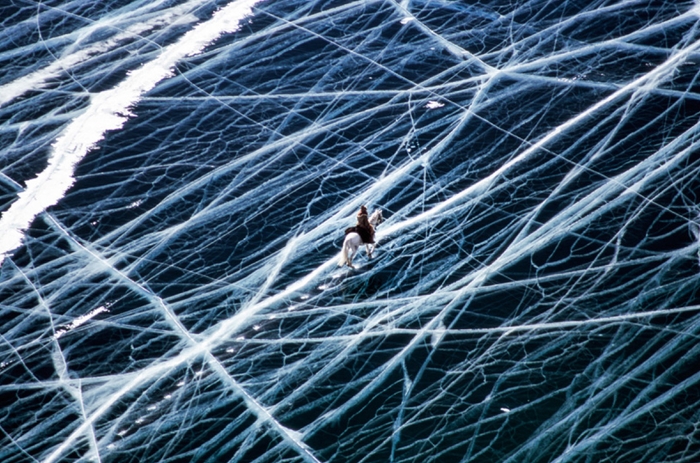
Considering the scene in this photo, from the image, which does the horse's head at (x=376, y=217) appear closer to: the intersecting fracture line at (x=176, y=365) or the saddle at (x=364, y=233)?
the saddle at (x=364, y=233)

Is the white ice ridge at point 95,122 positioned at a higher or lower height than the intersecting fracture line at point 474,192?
higher

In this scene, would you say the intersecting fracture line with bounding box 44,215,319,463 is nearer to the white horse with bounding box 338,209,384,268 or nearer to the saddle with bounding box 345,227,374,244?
the white horse with bounding box 338,209,384,268

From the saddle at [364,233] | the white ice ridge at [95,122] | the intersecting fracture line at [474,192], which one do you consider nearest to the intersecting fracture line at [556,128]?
the intersecting fracture line at [474,192]

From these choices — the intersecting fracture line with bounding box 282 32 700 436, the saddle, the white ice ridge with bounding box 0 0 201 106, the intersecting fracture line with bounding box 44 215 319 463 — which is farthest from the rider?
the white ice ridge with bounding box 0 0 201 106

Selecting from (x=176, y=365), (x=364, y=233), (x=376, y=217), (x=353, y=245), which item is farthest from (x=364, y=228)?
(x=176, y=365)

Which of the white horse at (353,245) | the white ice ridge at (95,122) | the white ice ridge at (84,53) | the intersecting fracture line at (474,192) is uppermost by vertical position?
the white ice ridge at (84,53)

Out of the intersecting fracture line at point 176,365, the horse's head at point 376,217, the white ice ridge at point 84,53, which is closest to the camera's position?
the intersecting fracture line at point 176,365
